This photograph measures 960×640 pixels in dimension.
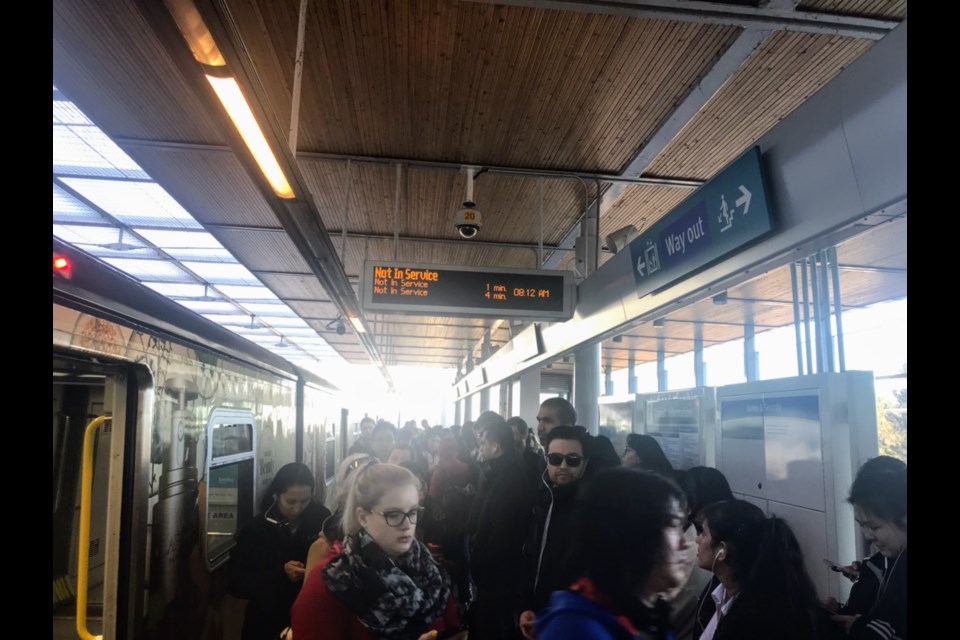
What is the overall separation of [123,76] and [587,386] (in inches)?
236

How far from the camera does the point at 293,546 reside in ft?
11.5

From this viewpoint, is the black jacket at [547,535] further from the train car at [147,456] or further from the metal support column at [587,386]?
the metal support column at [587,386]

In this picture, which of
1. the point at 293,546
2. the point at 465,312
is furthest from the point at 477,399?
the point at 293,546

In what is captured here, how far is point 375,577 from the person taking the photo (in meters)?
1.75

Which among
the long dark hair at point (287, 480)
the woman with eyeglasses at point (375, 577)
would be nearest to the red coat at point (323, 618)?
the woman with eyeglasses at point (375, 577)

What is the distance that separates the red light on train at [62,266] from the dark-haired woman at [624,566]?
176cm

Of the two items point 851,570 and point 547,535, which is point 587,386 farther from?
point 547,535

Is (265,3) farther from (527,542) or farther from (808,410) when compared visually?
(808,410)

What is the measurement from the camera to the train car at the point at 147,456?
2.15 meters

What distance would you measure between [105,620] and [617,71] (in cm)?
389

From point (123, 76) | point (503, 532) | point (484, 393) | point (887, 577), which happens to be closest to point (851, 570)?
point (887, 577)

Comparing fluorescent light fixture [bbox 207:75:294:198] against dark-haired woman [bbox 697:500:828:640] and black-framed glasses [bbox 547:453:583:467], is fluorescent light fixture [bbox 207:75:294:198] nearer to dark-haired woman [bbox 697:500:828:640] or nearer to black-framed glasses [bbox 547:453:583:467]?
black-framed glasses [bbox 547:453:583:467]
